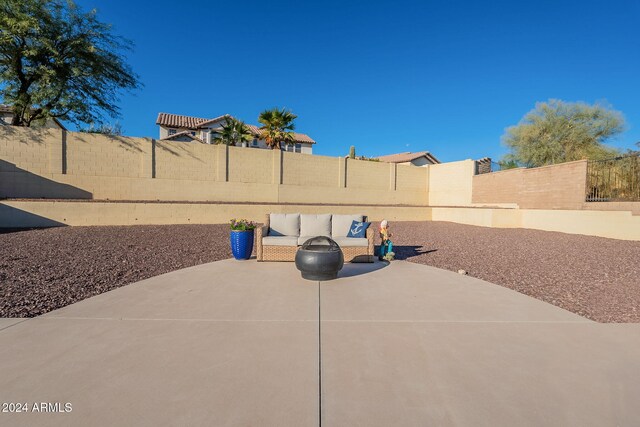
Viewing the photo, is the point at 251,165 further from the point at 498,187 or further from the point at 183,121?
the point at 183,121

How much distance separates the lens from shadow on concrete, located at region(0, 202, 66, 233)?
11.0 m

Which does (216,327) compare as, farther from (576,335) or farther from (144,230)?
(144,230)

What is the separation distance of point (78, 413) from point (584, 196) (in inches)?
693

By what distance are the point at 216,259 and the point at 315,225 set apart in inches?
106

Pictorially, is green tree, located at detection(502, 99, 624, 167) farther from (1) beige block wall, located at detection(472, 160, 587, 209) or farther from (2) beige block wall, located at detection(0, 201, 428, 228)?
(2) beige block wall, located at detection(0, 201, 428, 228)

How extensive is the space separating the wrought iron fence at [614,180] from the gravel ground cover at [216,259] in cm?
243

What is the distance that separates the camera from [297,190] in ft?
60.4

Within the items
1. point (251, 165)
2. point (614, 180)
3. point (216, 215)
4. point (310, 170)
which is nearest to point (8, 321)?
point (216, 215)

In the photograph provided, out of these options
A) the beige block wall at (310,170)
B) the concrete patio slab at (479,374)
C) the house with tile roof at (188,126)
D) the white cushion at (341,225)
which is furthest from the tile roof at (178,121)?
the concrete patio slab at (479,374)

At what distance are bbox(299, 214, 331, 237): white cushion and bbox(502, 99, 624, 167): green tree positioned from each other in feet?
83.1

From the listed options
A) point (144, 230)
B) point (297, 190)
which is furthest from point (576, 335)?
point (297, 190)

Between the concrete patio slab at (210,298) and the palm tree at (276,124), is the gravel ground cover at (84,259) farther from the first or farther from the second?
the palm tree at (276,124)

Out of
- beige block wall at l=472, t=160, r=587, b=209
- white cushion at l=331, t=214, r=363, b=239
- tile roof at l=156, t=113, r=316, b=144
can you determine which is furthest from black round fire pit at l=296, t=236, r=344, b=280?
tile roof at l=156, t=113, r=316, b=144

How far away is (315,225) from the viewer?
7.65m
